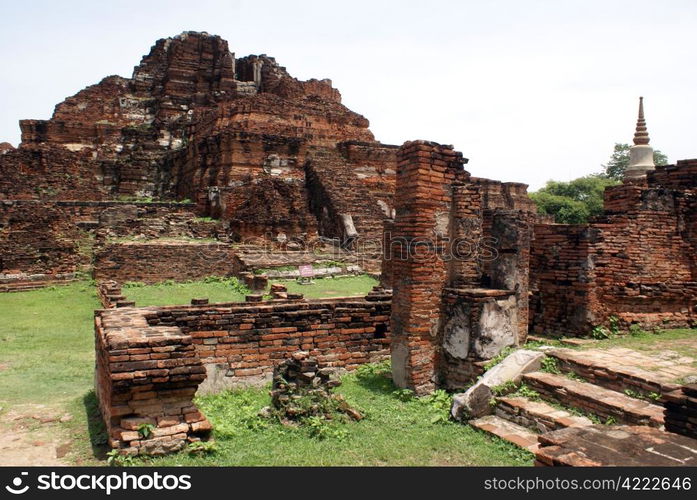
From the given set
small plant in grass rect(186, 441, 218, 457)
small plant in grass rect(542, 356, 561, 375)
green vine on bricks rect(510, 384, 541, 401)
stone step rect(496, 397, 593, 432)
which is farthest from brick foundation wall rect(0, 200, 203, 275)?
stone step rect(496, 397, 593, 432)

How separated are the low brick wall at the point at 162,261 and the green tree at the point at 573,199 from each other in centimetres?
2668

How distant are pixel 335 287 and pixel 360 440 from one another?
10264mm

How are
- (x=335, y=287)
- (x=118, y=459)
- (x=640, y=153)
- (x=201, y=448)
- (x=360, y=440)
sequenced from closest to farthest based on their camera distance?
(x=118, y=459) < (x=201, y=448) < (x=360, y=440) < (x=640, y=153) < (x=335, y=287)

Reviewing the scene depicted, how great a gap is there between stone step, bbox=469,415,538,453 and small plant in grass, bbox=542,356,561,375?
104cm

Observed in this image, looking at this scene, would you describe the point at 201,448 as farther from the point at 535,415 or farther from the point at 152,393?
the point at 535,415

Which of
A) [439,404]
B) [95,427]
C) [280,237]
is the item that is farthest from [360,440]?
[280,237]

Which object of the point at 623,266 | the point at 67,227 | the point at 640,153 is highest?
the point at 640,153

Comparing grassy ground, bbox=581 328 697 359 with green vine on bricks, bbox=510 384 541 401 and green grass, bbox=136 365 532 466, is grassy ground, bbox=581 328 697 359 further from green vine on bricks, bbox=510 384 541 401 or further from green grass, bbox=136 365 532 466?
green grass, bbox=136 365 532 466

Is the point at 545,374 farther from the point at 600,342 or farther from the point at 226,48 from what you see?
the point at 226,48

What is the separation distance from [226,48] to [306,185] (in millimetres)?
15356

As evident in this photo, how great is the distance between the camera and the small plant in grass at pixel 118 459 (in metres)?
4.49

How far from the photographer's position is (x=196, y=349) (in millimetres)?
6453

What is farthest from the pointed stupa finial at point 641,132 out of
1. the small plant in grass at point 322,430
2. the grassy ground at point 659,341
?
the small plant in grass at point 322,430
